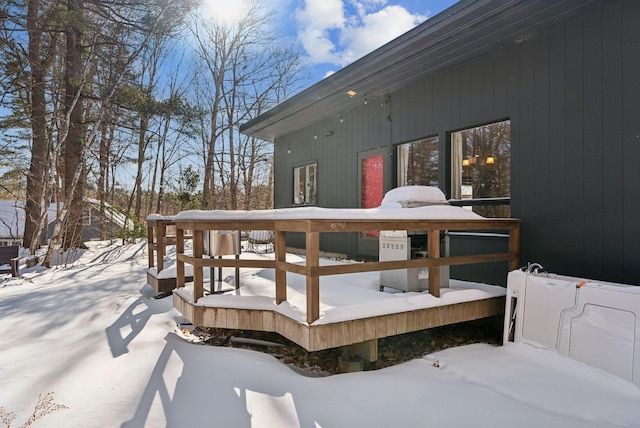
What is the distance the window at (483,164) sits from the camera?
4277 mm

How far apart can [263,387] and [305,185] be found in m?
6.18

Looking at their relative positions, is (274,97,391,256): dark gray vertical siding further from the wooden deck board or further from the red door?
the wooden deck board

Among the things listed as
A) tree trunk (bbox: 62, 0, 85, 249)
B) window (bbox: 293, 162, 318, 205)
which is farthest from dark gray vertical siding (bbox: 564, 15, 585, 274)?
tree trunk (bbox: 62, 0, 85, 249)

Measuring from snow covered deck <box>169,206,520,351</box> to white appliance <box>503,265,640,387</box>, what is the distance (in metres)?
0.36

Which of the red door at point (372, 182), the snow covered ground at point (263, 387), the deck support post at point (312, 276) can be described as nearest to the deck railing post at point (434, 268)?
the snow covered ground at point (263, 387)

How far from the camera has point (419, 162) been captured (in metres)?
5.41

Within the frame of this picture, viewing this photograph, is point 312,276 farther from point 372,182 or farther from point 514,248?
point 372,182

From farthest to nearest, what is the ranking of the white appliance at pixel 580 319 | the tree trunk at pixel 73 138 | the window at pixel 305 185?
1. the window at pixel 305 185
2. the tree trunk at pixel 73 138
3. the white appliance at pixel 580 319

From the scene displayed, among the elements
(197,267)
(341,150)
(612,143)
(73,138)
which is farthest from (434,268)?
(73,138)

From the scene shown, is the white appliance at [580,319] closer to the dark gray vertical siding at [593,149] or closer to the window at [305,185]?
the dark gray vertical siding at [593,149]

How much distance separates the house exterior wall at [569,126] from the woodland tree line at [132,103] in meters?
7.47

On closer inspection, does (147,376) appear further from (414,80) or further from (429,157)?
(414,80)

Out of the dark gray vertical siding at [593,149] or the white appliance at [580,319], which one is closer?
the white appliance at [580,319]

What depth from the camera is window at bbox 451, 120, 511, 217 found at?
4.28 metres
